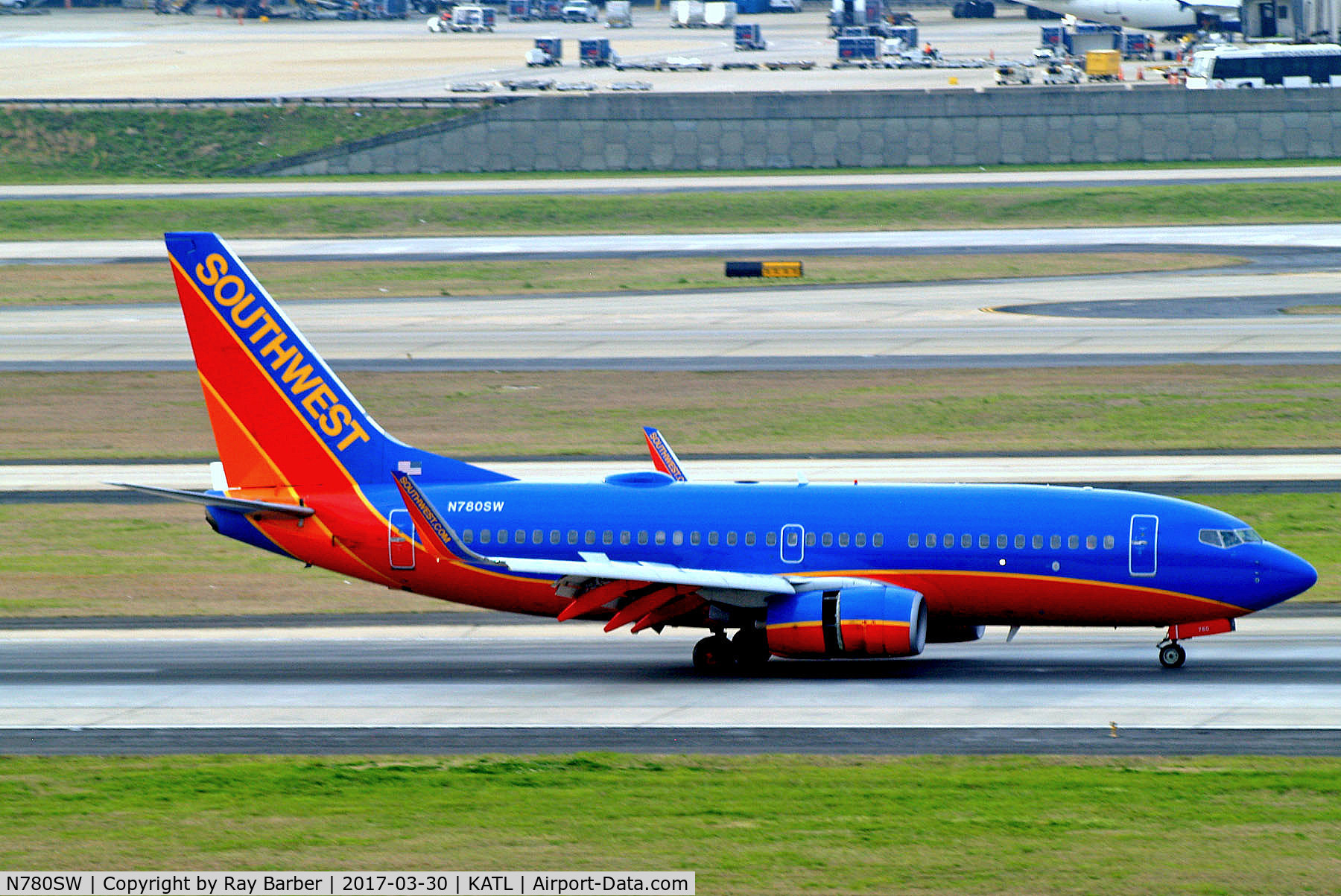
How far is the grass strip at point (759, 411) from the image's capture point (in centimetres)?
5738

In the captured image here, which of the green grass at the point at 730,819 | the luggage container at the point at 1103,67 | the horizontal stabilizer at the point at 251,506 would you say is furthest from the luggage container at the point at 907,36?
the green grass at the point at 730,819

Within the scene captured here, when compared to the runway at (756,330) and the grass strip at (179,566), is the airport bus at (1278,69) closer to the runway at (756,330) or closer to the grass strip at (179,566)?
the runway at (756,330)

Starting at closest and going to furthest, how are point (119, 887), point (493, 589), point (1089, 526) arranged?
point (119, 887)
point (1089, 526)
point (493, 589)

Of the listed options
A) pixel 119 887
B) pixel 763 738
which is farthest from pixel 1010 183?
pixel 119 887

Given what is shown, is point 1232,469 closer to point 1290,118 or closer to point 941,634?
point 941,634

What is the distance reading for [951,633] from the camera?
37.0 m

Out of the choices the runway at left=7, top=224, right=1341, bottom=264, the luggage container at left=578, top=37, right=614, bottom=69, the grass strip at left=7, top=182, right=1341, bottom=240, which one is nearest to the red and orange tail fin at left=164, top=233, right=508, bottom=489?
the runway at left=7, top=224, right=1341, bottom=264

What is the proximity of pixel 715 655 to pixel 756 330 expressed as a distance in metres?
42.1

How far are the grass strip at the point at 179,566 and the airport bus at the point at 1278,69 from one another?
290ft

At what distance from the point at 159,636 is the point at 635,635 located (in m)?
11.1

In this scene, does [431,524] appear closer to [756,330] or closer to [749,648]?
[749,648]

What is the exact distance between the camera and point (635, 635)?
40.6 meters

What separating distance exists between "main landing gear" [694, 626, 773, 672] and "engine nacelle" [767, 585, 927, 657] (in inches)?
43.6

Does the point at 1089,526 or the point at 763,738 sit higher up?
the point at 1089,526
